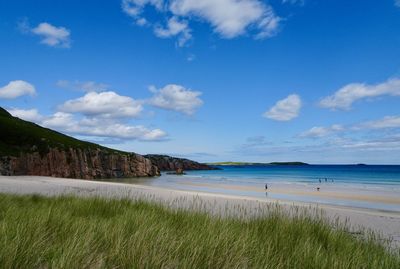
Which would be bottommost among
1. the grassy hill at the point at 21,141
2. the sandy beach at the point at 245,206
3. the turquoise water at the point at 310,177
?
the sandy beach at the point at 245,206

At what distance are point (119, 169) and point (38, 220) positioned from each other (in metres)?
64.9

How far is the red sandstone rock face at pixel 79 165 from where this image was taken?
49.6 metres

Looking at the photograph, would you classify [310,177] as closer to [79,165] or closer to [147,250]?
[79,165]

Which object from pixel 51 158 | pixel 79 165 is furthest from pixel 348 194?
pixel 51 158

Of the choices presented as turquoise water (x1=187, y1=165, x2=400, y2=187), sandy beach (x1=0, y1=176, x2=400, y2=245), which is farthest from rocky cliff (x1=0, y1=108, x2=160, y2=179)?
sandy beach (x1=0, y1=176, x2=400, y2=245)

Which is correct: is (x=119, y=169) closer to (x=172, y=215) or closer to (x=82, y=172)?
(x=82, y=172)

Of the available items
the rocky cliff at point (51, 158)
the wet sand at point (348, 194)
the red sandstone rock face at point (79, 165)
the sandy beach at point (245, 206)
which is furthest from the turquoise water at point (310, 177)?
the sandy beach at point (245, 206)

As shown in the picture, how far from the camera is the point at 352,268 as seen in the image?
4.39 meters

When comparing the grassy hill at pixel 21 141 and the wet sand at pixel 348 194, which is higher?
the grassy hill at pixel 21 141

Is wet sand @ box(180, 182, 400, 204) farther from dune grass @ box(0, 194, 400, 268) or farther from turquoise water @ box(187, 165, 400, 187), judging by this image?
dune grass @ box(0, 194, 400, 268)

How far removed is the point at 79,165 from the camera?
5962 cm

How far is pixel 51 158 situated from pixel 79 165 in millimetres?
5597

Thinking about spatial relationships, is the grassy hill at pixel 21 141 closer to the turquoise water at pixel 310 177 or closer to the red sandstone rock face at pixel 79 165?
the red sandstone rock face at pixel 79 165

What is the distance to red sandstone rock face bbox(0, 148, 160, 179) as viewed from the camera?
49.6 metres
